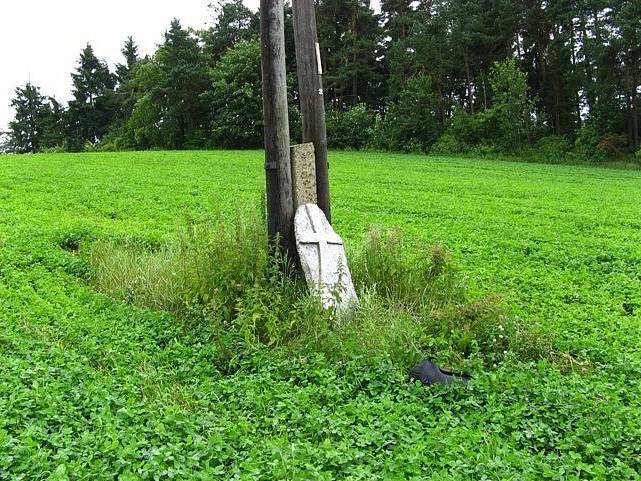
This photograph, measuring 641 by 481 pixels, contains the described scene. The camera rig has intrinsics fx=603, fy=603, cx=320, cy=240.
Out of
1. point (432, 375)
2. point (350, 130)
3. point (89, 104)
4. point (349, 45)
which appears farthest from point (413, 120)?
point (432, 375)

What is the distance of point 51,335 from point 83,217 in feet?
20.5

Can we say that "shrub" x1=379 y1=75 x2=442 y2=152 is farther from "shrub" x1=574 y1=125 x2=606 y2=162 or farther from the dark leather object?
the dark leather object

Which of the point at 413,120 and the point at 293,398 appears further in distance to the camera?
the point at 413,120

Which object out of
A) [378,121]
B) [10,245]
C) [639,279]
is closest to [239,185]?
[10,245]

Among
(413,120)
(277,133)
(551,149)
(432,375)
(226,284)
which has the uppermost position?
(413,120)

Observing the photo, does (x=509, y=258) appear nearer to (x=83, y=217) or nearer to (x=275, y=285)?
(x=275, y=285)

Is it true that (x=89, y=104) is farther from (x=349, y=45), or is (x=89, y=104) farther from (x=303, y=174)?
(x=303, y=174)

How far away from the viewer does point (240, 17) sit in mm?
46375

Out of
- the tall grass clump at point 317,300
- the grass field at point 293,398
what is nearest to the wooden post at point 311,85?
the tall grass clump at point 317,300

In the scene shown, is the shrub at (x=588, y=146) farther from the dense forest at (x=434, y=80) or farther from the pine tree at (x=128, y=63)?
the pine tree at (x=128, y=63)

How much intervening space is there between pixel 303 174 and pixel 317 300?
1.41 m

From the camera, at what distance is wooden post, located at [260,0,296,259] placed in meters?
5.74

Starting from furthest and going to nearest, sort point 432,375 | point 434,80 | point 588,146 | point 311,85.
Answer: point 434,80 → point 588,146 → point 311,85 → point 432,375

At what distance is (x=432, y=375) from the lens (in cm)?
429
